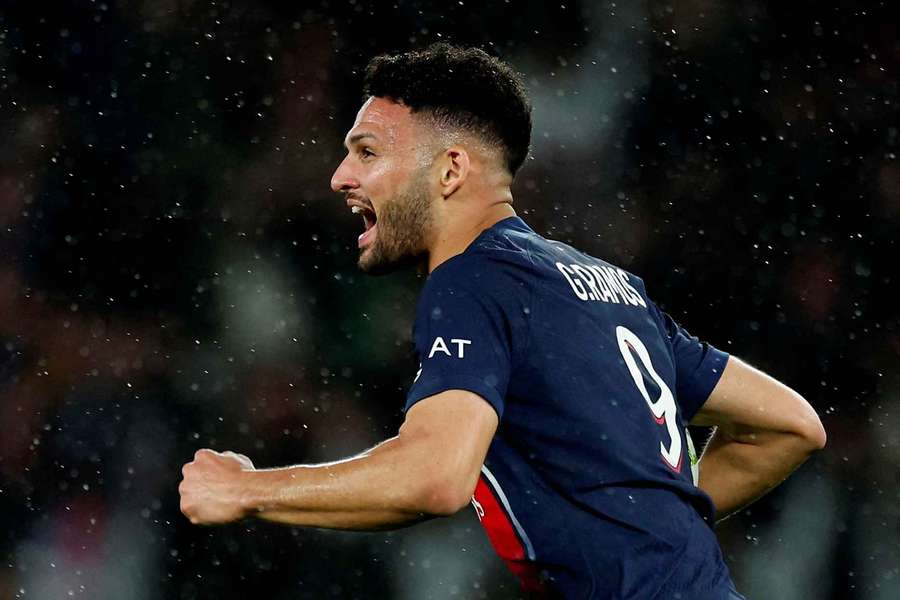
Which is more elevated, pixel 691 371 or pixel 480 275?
pixel 480 275

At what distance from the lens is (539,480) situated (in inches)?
84.3

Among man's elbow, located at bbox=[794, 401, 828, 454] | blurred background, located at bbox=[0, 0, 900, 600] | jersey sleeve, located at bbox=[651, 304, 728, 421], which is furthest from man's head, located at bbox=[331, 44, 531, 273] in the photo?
blurred background, located at bbox=[0, 0, 900, 600]

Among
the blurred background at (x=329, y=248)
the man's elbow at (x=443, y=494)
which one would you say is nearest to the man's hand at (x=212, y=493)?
the man's elbow at (x=443, y=494)

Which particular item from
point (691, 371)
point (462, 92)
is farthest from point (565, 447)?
point (462, 92)

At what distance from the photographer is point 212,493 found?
6.50ft

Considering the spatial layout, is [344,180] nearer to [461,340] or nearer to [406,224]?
[406,224]

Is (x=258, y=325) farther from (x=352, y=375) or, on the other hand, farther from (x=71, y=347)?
(x=71, y=347)

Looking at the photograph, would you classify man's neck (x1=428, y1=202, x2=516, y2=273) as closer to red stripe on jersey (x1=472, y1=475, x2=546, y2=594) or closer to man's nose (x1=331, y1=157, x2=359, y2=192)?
man's nose (x1=331, y1=157, x2=359, y2=192)

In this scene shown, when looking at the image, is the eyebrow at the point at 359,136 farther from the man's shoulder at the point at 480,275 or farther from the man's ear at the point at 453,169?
the man's shoulder at the point at 480,275

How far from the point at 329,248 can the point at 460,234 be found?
9.48 feet

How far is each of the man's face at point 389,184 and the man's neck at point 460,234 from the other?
0.03m

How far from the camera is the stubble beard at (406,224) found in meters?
2.53

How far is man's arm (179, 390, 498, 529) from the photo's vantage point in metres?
1.86

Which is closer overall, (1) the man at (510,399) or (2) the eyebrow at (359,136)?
(1) the man at (510,399)
